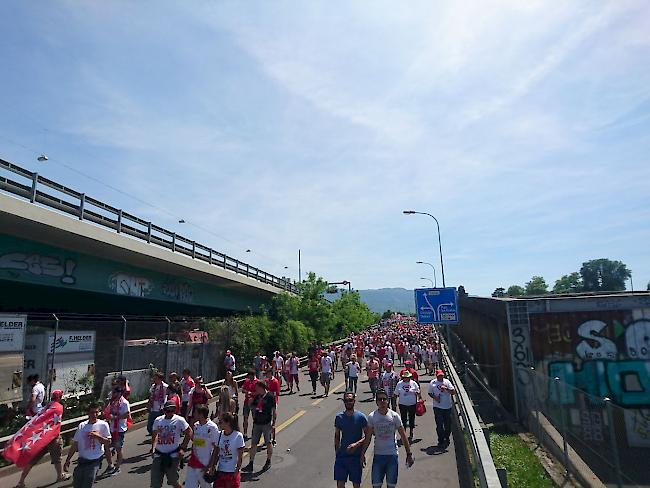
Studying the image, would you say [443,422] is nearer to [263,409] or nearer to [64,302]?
[263,409]

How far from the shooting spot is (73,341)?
47.0 feet

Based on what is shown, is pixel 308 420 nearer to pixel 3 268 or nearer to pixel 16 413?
pixel 16 413

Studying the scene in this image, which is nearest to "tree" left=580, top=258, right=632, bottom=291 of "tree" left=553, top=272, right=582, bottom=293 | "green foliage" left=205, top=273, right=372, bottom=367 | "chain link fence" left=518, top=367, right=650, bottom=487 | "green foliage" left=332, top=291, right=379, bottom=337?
"tree" left=553, top=272, right=582, bottom=293

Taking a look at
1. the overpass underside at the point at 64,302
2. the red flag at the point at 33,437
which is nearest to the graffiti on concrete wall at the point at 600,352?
the red flag at the point at 33,437

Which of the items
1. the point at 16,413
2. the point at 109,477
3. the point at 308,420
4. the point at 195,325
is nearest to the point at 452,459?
the point at 308,420

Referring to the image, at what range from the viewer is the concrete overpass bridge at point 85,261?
1551 centimetres

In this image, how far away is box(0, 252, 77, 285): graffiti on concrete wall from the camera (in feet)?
53.1

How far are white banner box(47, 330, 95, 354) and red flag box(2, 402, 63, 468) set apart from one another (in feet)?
14.8

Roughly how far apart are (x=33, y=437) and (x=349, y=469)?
6145 mm

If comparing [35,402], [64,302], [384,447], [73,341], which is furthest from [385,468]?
[64,302]

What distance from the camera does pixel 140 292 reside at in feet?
77.9

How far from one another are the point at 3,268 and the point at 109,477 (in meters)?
9.91

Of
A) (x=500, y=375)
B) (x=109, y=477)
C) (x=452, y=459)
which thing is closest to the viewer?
(x=109, y=477)

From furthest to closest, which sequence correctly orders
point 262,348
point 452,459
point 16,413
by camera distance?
point 262,348, point 16,413, point 452,459
